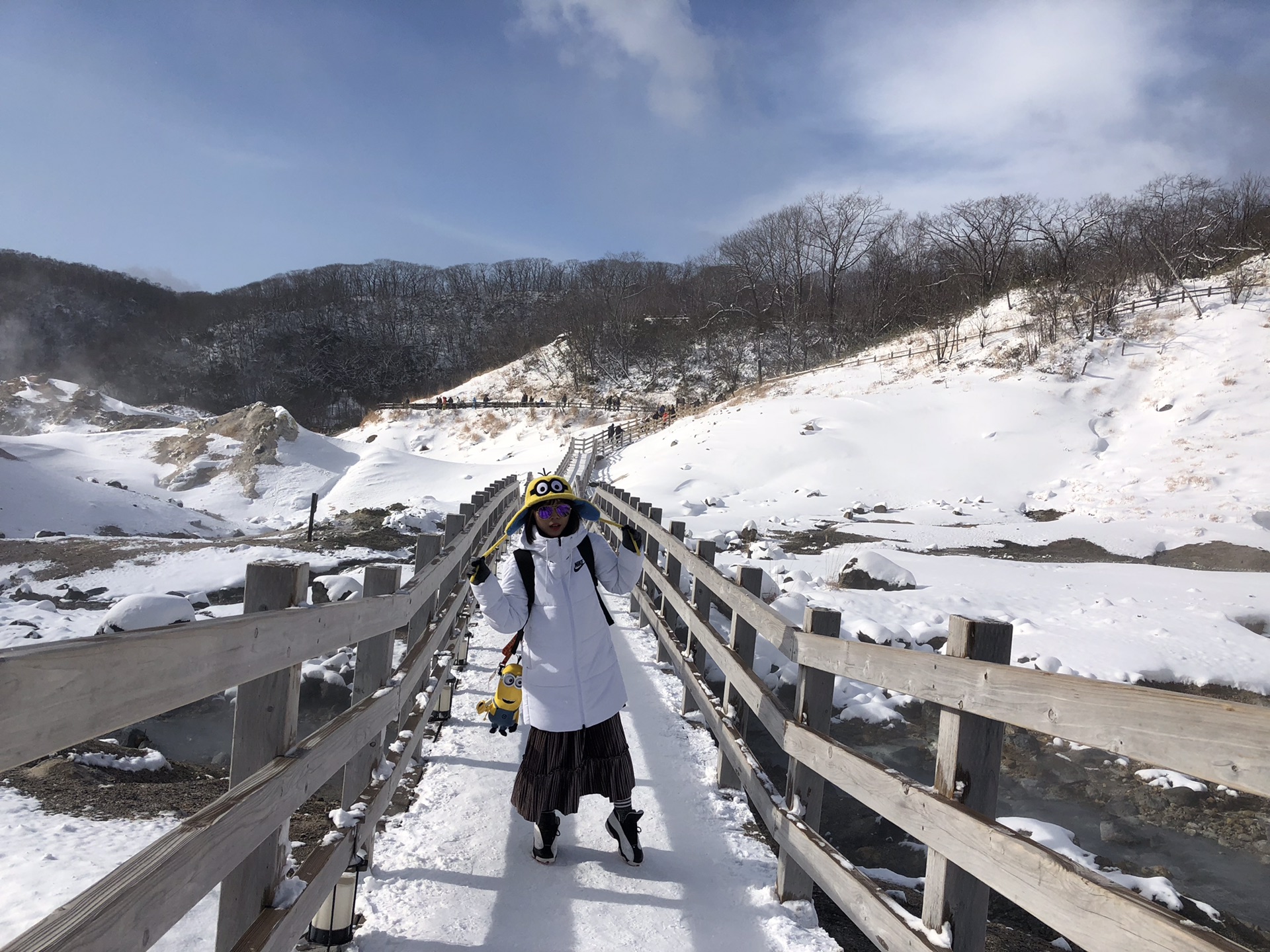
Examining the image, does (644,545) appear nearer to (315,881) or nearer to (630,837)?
(630,837)

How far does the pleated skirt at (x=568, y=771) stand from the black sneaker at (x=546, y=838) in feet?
0.20

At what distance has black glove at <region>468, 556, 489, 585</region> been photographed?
10.5 ft

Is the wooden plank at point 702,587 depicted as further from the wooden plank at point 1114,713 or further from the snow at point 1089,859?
the wooden plank at point 1114,713

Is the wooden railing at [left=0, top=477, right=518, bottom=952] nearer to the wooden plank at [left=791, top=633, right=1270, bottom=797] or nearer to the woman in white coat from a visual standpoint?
the woman in white coat

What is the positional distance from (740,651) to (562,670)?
4.55 ft

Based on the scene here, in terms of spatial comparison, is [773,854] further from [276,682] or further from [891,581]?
[891,581]

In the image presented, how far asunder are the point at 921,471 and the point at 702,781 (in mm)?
18934

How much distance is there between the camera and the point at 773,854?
3678mm

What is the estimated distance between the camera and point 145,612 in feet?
21.9

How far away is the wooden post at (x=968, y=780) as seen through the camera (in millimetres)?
2115

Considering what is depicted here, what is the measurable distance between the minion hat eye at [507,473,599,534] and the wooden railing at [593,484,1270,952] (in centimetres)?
109

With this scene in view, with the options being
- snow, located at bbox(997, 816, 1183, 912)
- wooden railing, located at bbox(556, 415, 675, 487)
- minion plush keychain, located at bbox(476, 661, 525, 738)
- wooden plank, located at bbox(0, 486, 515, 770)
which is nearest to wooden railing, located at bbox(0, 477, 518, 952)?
wooden plank, located at bbox(0, 486, 515, 770)

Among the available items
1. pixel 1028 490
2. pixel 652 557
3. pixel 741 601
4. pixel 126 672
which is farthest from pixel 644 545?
pixel 1028 490

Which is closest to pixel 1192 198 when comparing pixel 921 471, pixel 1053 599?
pixel 921 471
